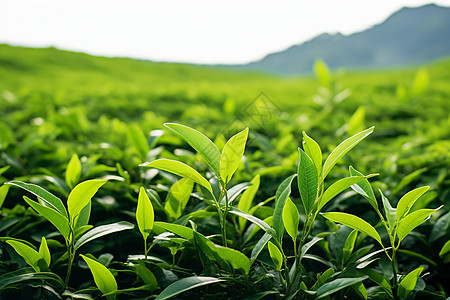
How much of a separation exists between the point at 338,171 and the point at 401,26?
18644 cm

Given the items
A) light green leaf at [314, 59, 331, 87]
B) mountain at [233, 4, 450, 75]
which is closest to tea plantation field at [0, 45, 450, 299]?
light green leaf at [314, 59, 331, 87]

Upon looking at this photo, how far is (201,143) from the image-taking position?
0.97 meters

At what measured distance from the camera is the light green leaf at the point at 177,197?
1223 millimetres

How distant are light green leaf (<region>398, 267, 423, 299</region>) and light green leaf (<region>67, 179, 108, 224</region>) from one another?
0.88m

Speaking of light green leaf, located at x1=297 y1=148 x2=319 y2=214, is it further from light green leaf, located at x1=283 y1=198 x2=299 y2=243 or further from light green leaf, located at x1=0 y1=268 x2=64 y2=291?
light green leaf, located at x1=0 y1=268 x2=64 y2=291

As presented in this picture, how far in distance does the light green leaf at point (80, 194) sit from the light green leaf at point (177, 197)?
30 centimetres

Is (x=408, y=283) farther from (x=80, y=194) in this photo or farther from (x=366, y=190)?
(x=80, y=194)

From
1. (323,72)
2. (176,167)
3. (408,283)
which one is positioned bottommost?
(408,283)

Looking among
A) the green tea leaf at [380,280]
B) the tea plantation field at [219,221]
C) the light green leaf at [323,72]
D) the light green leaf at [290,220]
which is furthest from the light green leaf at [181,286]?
the light green leaf at [323,72]

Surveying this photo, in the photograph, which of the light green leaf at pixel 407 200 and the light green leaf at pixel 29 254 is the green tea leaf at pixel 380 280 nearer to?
the light green leaf at pixel 407 200

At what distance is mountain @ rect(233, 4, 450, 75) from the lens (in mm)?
146750

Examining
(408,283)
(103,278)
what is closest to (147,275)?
(103,278)

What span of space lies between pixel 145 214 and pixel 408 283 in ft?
2.51

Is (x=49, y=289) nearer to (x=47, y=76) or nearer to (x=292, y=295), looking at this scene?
(x=292, y=295)
